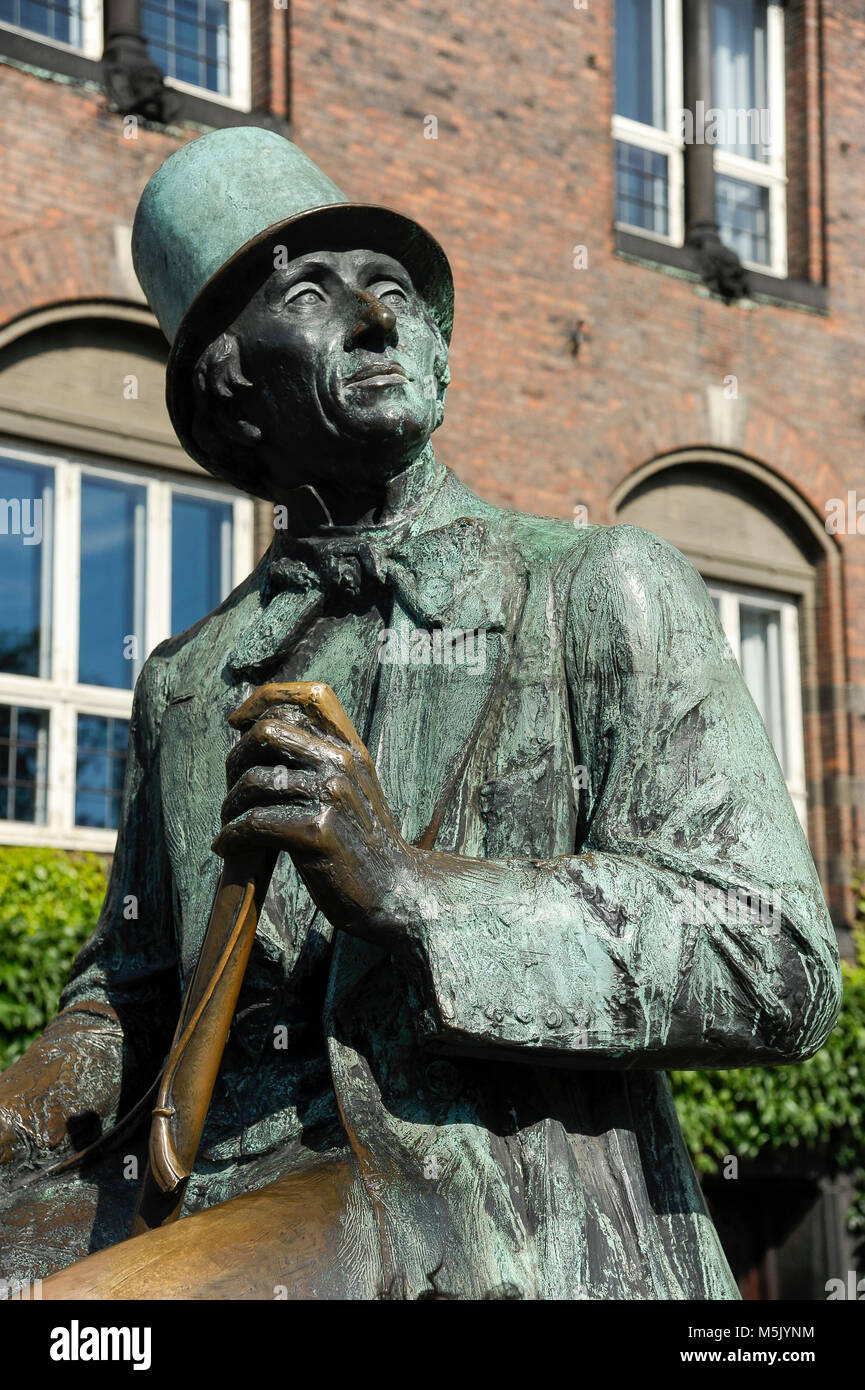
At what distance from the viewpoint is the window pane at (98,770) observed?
12.0 metres

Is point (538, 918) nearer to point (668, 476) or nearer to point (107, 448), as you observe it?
point (107, 448)

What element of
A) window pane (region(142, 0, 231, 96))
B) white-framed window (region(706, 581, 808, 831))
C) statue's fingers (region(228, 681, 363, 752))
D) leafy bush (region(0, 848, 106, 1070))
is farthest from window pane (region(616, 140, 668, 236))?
statue's fingers (region(228, 681, 363, 752))

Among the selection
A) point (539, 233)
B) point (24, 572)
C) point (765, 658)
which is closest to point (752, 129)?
point (539, 233)

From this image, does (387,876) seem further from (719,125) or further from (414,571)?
(719,125)

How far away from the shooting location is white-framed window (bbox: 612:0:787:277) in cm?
1573

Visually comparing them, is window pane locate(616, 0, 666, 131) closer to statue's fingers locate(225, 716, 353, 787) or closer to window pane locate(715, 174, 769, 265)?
window pane locate(715, 174, 769, 265)

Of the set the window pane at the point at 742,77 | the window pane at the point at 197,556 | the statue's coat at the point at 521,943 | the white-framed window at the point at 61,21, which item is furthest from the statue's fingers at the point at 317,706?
the window pane at the point at 742,77

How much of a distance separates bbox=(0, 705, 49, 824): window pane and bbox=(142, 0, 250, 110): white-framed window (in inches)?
159

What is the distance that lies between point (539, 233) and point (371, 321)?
11562 mm

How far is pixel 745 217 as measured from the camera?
16.3 meters

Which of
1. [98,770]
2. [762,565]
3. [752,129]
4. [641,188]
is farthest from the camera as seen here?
[752,129]

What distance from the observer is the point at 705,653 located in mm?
2812
